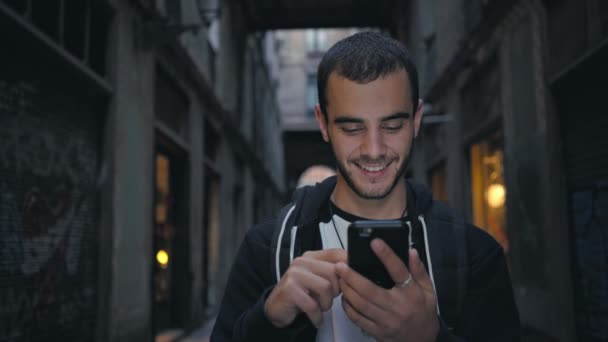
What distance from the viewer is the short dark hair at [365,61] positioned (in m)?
1.91

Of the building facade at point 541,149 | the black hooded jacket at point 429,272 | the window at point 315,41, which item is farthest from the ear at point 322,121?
the window at point 315,41

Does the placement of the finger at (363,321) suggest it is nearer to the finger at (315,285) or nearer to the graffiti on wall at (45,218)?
the finger at (315,285)

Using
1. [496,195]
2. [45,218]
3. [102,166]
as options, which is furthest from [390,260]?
[496,195]

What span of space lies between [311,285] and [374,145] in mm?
588

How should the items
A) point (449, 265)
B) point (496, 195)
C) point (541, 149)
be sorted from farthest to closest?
1. point (496, 195)
2. point (541, 149)
3. point (449, 265)

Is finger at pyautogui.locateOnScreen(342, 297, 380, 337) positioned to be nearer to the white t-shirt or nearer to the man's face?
the white t-shirt

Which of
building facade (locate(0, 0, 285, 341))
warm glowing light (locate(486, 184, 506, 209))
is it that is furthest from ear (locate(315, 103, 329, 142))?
warm glowing light (locate(486, 184, 506, 209))

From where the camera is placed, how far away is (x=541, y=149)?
287 inches

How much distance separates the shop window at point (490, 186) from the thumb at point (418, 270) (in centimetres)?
778

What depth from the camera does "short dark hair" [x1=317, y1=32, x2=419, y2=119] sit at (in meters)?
1.91

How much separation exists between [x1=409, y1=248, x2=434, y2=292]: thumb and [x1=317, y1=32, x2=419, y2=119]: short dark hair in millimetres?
671

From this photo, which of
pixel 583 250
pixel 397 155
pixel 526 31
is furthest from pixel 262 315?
pixel 526 31

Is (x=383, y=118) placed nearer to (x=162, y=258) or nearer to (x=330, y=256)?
(x=330, y=256)

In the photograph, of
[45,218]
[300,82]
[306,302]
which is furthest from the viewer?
[300,82]
